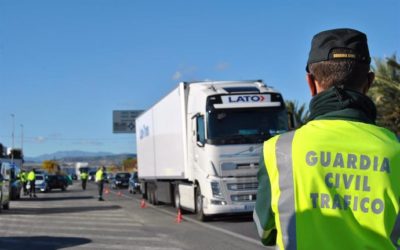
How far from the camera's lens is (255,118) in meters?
16.6

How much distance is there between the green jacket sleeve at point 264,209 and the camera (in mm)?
2219

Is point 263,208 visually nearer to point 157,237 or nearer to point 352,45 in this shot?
point 352,45

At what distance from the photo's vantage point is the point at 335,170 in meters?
2.12

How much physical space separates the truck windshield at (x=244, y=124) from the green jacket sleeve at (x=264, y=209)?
13.7 metres

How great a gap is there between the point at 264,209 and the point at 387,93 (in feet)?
76.7

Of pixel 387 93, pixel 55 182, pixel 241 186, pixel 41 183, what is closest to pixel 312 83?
pixel 241 186

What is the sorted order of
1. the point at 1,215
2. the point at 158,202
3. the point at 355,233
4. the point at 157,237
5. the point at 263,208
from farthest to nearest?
the point at 158,202 → the point at 1,215 → the point at 157,237 → the point at 263,208 → the point at 355,233

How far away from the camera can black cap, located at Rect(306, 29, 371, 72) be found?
226 cm

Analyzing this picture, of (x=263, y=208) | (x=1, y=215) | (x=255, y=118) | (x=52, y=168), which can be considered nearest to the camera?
(x=263, y=208)

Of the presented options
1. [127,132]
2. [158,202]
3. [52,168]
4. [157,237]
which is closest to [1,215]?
[158,202]

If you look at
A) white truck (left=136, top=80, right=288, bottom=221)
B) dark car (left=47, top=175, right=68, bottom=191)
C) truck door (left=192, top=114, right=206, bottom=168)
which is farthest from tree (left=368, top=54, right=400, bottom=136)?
dark car (left=47, top=175, right=68, bottom=191)

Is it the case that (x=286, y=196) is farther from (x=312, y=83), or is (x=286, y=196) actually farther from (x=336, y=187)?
(x=312, y=83)

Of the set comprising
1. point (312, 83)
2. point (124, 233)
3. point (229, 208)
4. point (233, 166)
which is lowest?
point (124, 233)

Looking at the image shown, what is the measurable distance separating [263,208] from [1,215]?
1998 cm
